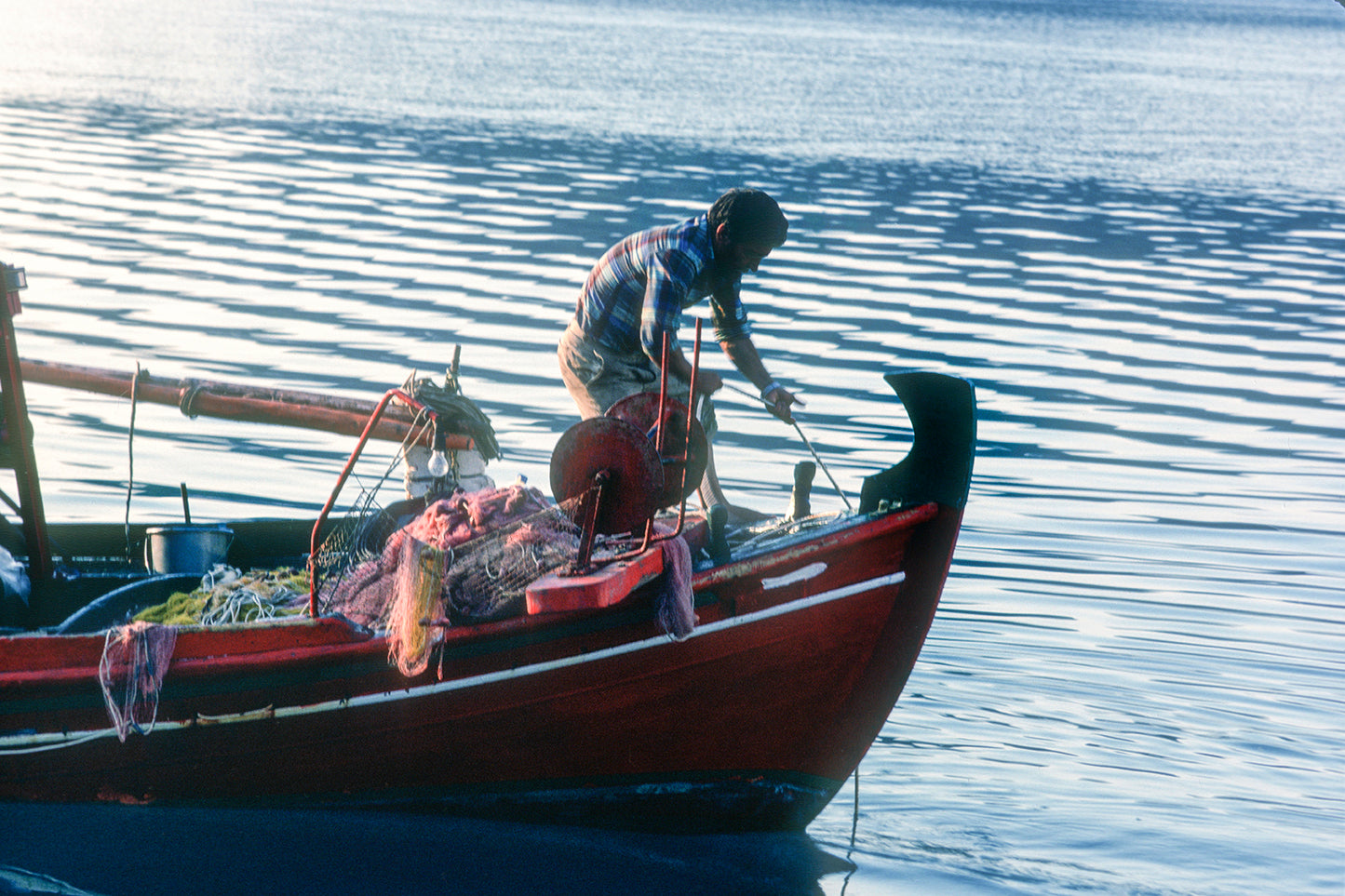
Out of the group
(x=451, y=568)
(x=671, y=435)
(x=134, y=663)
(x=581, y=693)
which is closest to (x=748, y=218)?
(x=671, y=435)

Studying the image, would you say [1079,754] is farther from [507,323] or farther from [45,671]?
[507,323]

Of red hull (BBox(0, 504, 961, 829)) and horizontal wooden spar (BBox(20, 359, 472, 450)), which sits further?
horizontal wooden spar (BBox(20, 359, 472, 450))

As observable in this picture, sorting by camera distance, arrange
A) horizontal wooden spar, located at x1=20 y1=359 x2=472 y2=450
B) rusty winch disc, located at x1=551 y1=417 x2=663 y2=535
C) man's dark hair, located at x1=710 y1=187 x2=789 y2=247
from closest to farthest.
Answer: rusty winch disc, located at x1=551 y1=417 x2=663 y2=535 → man's dark hair, located at x1=710 y1=187 x2=789 y2=247 → horizontal wooden spar, located at x1=20 y1=359 x2=472 y2=450

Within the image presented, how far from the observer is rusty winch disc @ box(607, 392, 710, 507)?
5629mm

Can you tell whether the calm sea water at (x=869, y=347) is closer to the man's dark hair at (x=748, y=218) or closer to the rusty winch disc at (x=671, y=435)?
the rusty winch disc at (x=671, y=435)

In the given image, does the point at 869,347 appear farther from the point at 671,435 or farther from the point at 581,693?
the point at 581,693

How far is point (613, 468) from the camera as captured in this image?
5.40 m

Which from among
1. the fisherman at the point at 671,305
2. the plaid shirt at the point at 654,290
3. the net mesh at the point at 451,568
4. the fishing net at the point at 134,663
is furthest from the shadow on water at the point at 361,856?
the plaid shirt at the point at 654,290

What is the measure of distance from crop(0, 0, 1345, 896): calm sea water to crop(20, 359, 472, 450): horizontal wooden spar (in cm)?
203

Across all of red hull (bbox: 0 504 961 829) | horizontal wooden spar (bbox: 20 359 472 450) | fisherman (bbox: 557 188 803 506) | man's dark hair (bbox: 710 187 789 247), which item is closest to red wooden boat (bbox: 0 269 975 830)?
red hull (bbox: 0 504 961 829)

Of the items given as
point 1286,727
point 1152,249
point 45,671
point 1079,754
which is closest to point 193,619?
point 45,671

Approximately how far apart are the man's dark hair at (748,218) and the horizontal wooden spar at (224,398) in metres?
2.06

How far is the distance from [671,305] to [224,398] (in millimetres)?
2534

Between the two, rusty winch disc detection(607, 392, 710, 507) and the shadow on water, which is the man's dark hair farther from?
the shadow on water
